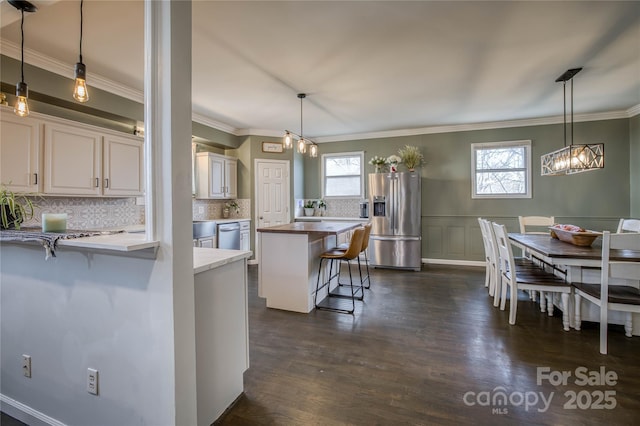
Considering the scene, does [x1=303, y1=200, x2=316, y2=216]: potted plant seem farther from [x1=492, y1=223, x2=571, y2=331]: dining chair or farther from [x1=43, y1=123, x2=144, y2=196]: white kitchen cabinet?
[x1=492, y1=223, x2=571, y2=331]: dining chair

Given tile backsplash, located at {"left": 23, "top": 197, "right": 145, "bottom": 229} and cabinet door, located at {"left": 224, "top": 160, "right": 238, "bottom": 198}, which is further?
cabinet door, located at {"left": 224, "top": 160, "right": 238, "bottom": 198}

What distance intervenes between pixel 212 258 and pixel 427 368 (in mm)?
1745

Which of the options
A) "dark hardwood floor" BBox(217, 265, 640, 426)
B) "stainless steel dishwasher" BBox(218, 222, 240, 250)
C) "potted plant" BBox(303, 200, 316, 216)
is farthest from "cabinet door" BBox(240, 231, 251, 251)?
"dark hardwood floor" BBox(217, 265, 640, 426)

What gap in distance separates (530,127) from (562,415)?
5046mm

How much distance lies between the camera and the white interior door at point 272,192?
5883 millimetres

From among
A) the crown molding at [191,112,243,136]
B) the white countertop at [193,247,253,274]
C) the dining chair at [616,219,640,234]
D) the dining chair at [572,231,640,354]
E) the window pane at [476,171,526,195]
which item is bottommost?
the dining chair at [572,231,640,354]

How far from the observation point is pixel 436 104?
4.38m

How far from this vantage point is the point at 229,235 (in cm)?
514

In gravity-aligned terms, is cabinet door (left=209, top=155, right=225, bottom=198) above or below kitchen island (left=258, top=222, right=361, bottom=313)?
above

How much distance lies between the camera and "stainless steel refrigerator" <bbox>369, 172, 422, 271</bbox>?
17.3ft

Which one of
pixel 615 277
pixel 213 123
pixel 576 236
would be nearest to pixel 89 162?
pixel 213 123

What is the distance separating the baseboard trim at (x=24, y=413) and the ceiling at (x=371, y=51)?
2374 millimetres

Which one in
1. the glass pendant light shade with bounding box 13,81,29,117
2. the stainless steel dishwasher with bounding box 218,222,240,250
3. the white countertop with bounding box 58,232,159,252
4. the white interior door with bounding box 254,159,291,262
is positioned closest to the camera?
the white countertop with bounding box 58,232,159,252

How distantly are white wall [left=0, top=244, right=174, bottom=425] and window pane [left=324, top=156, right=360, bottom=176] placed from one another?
17.9ft
